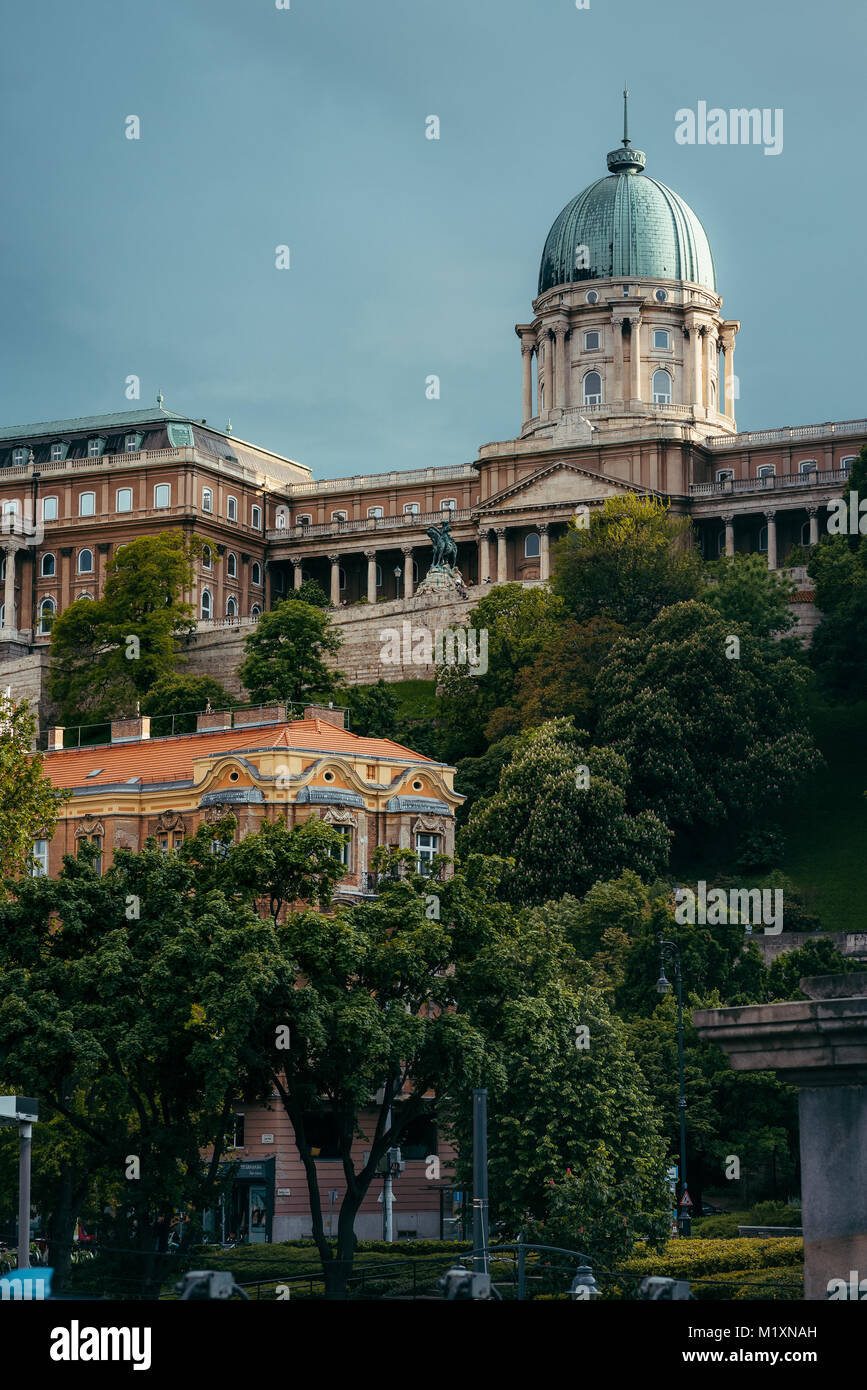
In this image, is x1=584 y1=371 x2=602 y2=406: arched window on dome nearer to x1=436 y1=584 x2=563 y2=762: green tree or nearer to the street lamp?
x1=436 y1=584 x2=563 y2=762: green tree

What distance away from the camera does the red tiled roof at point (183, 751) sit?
75562mm

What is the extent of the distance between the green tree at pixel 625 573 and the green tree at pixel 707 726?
11.4 meters

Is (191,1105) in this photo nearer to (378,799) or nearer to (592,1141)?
(592,1141)

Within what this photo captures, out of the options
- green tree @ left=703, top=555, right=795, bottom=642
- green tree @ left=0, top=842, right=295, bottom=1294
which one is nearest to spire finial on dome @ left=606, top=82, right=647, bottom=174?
green tree @ left=703, top=555, right=795, bottom=642

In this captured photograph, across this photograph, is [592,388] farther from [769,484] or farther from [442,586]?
[442,586]

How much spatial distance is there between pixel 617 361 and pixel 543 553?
26.6 meters

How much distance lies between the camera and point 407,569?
156m

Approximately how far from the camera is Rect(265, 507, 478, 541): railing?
157 m

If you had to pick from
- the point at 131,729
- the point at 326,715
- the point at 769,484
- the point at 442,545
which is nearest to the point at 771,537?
the point at 769,484

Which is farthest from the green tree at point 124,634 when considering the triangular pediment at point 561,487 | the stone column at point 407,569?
the triangular pediment at point 561,487

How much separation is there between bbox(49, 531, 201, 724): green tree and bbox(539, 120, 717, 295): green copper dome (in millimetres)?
41448

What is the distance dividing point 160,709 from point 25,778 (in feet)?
182
